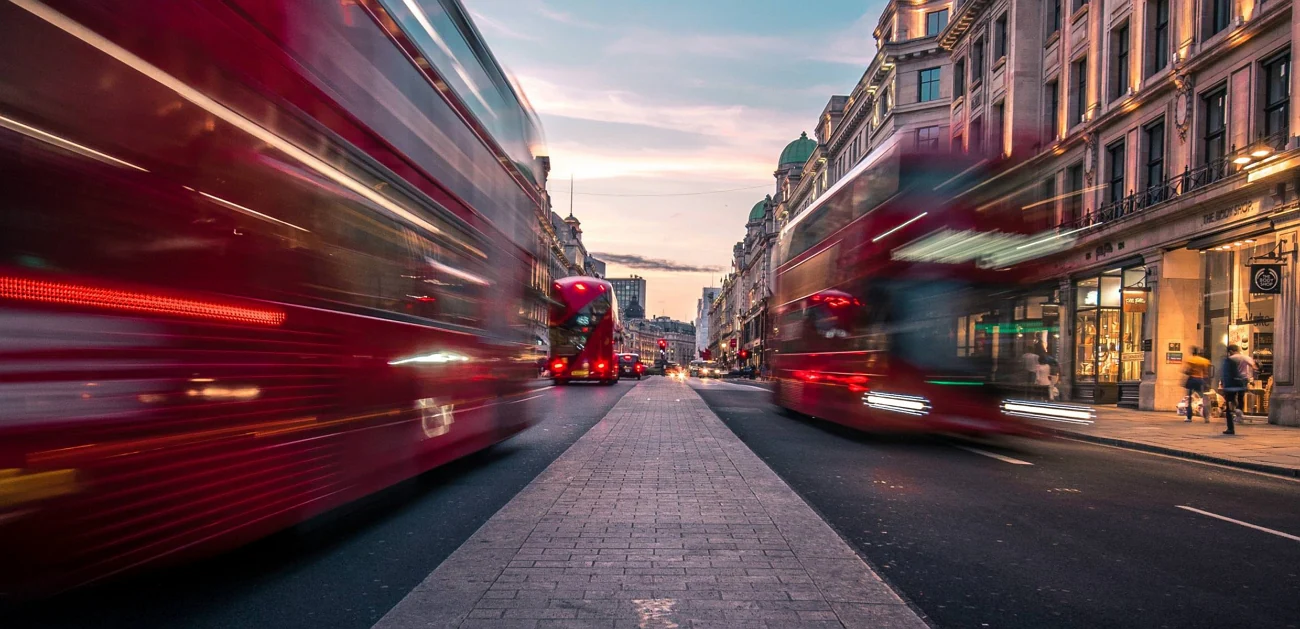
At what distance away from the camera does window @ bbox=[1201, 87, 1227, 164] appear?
2095 centimetres

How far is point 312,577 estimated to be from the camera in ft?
16.0

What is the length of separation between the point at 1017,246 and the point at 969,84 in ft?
96.1

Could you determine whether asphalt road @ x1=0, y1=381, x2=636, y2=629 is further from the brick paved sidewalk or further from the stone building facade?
the stone building facade

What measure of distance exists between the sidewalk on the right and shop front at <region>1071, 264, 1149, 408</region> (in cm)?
483

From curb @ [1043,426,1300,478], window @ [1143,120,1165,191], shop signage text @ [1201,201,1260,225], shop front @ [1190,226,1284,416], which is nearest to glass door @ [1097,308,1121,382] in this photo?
shop front @ [1190,226,1284,416]

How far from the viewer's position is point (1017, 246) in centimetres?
1144

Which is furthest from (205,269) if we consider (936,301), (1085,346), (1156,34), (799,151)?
(799,151)

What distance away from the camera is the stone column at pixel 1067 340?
28.6 m

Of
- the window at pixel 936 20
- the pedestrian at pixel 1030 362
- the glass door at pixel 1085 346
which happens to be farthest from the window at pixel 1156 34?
the window at pixel 936 20

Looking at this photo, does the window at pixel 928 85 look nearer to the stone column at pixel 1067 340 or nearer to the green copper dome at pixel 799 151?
the stone column at pixel 1067 340

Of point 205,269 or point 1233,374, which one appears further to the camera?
point 1233,374

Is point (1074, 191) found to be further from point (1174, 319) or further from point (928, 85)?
point (928, 85)

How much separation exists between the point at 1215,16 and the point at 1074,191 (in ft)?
27.1

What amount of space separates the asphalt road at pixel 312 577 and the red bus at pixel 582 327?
22.3 m
